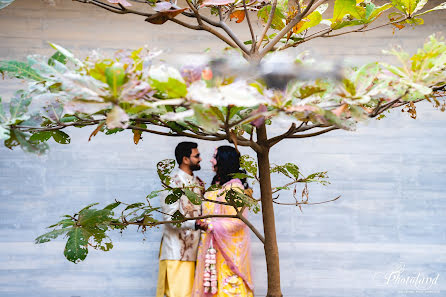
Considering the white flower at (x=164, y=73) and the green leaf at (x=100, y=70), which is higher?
the green leaf at (x=100, y=70)

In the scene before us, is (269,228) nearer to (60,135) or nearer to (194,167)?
(60,135)

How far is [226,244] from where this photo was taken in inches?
117

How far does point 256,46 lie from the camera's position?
1.26 metres

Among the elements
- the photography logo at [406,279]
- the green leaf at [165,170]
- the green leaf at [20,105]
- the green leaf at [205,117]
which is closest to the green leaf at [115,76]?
the green leaf at [205,117]

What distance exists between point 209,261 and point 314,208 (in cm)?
80

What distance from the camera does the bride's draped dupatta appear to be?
2969 millimetres

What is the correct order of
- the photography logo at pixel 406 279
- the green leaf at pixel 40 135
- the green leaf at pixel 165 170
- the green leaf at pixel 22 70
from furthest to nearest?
the photography logo at pixel 406 279 → the green leaf at pixel 165 170 → the green leaf at pixel 40 135 → the green leaf at pixel 22 70

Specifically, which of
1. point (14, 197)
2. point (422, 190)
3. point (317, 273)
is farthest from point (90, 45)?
point (422, 190)

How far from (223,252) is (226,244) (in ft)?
0.14

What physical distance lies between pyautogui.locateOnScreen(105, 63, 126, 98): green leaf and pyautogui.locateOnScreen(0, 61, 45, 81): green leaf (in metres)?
0.23

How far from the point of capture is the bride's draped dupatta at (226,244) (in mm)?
2969

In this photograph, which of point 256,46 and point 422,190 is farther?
point 422,190

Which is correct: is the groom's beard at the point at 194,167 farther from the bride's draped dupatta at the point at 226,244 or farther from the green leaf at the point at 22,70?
the green leaf at the point at 22,70

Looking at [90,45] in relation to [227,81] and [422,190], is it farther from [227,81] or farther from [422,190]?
[227,81]
